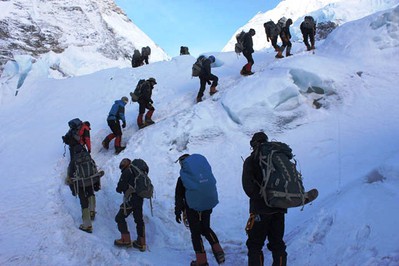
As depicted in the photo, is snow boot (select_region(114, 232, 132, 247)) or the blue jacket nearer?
snow boot (select_region(114, 232, 132, 247))

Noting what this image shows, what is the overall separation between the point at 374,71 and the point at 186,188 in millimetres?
7449

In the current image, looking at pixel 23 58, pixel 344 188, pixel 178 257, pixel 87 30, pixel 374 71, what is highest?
pixel 87 30

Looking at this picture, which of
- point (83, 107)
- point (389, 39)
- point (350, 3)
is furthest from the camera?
point (350, 3)

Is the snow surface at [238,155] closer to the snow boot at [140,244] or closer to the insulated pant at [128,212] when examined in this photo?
the snow boot at [140,244]

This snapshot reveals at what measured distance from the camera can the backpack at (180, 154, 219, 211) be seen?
5.24m

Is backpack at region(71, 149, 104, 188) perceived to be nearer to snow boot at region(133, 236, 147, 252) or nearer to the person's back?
snow boot at region(133, 236, 147, 252)

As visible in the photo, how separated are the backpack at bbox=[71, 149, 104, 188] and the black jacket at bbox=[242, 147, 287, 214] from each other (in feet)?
11.2

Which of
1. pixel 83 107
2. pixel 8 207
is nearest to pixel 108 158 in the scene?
pixel 8 207

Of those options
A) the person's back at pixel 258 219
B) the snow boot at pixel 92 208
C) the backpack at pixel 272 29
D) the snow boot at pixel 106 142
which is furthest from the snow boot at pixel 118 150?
the backpack at pixel 272 29

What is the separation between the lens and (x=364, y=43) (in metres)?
11.3

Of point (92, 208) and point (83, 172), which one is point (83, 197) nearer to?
point (83, 172)

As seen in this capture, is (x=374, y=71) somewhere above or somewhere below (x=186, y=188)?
above

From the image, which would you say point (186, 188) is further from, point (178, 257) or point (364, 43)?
point (364, 43)

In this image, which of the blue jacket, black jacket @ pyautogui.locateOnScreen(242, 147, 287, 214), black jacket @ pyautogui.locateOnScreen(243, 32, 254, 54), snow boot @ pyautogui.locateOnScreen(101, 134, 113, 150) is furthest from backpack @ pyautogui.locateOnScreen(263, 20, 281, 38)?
black jacket @ pyautogui.locateOnScreen(242, 147, 287, 214)
